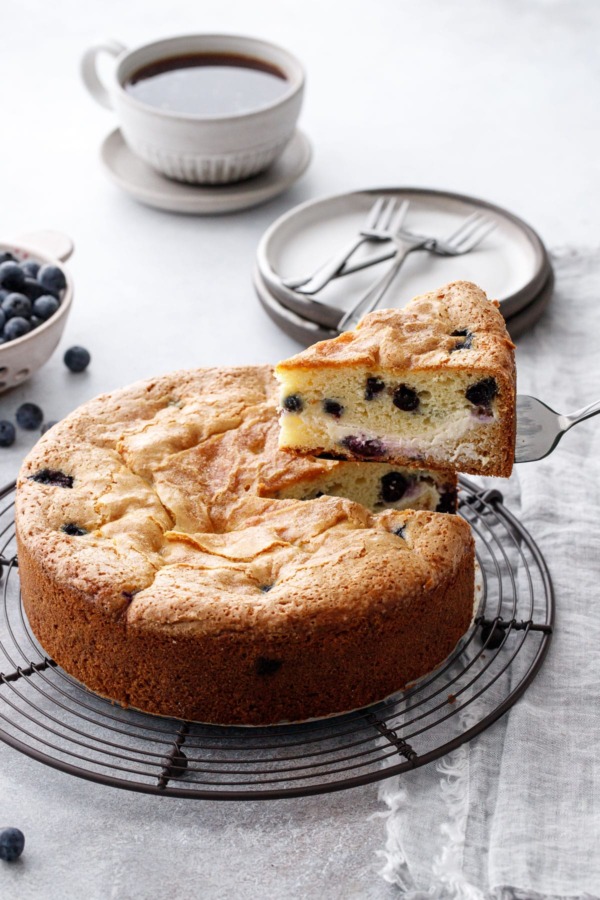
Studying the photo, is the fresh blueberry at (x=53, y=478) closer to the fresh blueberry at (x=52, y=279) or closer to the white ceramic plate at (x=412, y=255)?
the fresh blueberry at (x=52, y=279)

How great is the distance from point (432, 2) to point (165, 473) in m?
6.02

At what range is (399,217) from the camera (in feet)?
17.5

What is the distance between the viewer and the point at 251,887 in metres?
2.66

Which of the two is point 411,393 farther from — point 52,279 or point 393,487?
point 52,279

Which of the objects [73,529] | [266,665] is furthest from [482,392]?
[73,529]

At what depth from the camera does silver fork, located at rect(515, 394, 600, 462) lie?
11.6 feet

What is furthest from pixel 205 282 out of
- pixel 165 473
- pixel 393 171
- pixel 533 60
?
pixel 533 60

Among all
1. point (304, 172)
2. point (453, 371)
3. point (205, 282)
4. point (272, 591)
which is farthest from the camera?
point (304, 172)

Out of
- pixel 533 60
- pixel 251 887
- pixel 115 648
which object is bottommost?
pixel 533 60

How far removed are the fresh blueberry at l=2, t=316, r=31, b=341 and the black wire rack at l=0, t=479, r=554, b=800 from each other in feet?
4.39

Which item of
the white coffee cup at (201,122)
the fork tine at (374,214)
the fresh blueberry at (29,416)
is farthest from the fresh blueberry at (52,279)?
the fork tine at (374,214)

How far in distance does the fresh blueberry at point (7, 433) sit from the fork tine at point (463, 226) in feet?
7.62

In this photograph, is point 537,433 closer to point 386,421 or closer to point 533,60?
point 386,421

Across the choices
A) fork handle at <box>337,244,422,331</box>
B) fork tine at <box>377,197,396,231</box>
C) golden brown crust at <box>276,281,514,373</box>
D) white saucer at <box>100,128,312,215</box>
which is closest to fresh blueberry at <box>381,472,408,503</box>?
golden brown crust at <box>276,281,514,373</box>
